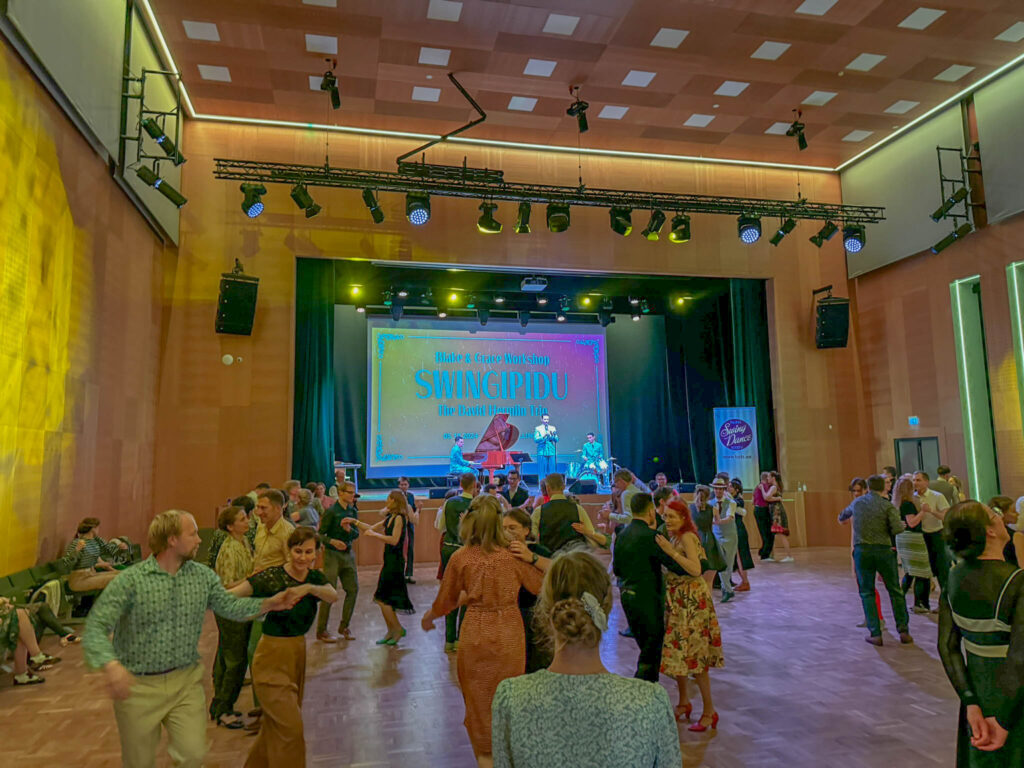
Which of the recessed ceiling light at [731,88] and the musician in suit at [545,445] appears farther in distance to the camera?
the musician in suit at [545,445]

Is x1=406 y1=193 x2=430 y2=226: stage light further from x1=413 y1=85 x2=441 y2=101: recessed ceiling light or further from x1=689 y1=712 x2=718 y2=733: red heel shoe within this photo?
x1=689 y1=712 x2=718 y2=733: red heel shoe

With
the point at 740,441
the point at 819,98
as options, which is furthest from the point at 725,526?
the point at 819,98

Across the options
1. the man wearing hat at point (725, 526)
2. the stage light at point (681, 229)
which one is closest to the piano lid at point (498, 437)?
the stage light at point (681, 229)

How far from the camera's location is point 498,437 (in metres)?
13.3

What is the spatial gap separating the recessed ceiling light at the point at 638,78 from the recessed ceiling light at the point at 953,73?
13.4 ft

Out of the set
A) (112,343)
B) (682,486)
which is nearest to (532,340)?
(682,486)

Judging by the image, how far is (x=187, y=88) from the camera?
9.27 m

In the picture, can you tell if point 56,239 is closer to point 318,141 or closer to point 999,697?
point 318,141

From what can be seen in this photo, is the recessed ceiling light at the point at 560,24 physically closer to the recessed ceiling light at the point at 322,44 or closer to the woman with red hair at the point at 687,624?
the recessed ceiling light at the point at 322,44

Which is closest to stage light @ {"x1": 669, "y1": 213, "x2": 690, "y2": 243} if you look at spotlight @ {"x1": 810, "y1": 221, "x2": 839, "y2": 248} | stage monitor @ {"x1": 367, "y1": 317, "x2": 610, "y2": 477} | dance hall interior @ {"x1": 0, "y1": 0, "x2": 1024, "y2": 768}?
dance hall interior @ {"x1": 0, "y1": 0, "x2": 1024, "y2": 768}

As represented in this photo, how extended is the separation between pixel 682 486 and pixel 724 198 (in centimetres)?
519

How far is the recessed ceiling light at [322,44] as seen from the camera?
26.0ft

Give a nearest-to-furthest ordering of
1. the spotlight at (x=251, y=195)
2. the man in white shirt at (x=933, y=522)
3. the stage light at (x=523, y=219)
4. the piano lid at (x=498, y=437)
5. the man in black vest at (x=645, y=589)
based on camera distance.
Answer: the man in black vest at (x=645, y=589) → the man in white shirt at (x=933, y=522) → the spotlight at (x=251, y=195) → the stage light at (x=523, y=219) → the piano lid at (x=498, y=437)

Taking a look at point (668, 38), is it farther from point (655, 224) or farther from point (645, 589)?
point (645, 589)
